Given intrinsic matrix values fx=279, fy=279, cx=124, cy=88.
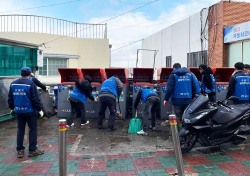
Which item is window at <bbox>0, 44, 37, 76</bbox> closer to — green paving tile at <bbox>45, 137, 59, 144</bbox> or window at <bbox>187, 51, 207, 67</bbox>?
green paving tile at <bbox>45, 137, 59, 144</bbox>

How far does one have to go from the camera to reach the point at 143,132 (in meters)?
7.04

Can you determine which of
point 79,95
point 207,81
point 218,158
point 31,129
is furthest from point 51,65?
point 218,158

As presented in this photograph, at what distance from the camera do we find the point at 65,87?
900cm

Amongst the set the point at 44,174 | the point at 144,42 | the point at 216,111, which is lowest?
the point at 44,174

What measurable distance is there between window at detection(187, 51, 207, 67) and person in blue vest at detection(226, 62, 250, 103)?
27.9 feet

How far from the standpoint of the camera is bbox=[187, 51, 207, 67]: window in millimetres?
14898

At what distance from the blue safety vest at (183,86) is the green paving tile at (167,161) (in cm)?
163

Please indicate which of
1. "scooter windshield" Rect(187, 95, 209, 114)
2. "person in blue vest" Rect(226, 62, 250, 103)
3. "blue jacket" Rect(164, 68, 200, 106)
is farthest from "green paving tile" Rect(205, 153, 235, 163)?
"person in blue vest" Rect(226, 62, 250, 103)

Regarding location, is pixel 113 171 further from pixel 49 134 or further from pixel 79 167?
pixel 49 134

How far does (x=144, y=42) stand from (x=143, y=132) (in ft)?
64.8

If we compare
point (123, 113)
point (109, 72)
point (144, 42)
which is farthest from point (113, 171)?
point (144, 42)

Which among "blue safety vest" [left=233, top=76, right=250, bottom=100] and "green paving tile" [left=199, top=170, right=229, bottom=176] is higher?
"blue safety vest" [left=233, top=76, right=250, bottom=100]

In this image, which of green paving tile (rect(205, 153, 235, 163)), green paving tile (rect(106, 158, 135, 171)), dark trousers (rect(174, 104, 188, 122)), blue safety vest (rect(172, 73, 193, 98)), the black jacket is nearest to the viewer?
green paving tile (rect(106, 158, 135, 171))

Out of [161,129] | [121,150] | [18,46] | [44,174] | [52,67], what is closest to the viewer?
[44,174]
